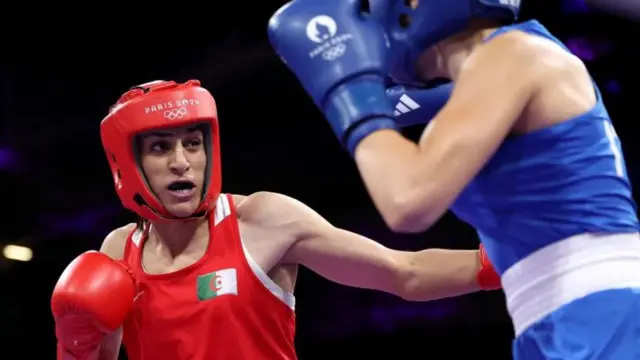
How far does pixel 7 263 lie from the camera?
6328 millimetres

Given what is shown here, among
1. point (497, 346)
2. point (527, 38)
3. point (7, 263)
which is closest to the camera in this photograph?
point (527, 38)

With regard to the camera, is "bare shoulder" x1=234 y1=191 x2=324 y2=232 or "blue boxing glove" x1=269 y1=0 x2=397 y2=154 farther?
"bare shoulder" x1=234 y1=191 x2=324 y2=232

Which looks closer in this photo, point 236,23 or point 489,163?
point 489,163

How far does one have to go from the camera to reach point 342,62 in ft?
4.33

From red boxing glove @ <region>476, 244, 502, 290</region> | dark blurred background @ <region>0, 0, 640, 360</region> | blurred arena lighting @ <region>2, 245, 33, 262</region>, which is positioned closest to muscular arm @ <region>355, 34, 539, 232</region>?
red boxing glove @ <region>476, 244, 502, 290</region>

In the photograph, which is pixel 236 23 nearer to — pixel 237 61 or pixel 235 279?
pixel 237 61

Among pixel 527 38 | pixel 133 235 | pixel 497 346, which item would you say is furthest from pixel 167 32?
pixel 527 38

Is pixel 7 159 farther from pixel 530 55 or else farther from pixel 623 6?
pixel 530 55

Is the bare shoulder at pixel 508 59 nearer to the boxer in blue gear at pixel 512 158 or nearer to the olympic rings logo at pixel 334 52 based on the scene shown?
the boxer in blue gear at pixel 512 158

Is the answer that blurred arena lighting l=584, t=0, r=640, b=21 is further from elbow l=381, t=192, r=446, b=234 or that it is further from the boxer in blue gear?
elbow l=381, t=192, r=446, b=234

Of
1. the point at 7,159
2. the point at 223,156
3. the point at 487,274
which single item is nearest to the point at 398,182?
the point at 487,274

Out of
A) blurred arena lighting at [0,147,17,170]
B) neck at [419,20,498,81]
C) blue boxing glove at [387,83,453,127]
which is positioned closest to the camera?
neck at [419,20,498,81]

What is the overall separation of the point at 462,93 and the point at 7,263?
18.9ft

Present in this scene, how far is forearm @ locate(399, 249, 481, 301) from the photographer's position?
2.12 meters
